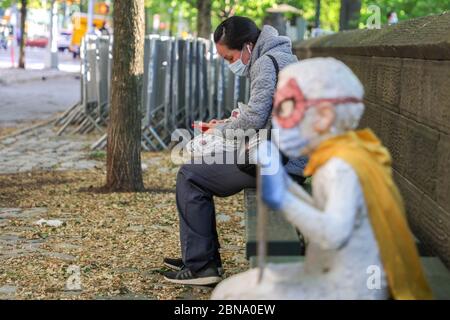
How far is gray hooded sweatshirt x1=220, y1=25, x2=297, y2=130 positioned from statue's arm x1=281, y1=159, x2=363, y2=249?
105 inches

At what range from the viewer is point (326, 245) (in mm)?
2842

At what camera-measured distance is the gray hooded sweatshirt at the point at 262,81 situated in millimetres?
5512

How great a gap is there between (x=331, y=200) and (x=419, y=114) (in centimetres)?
208

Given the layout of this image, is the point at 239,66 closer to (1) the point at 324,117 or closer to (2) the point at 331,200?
(1) the point at 324,117

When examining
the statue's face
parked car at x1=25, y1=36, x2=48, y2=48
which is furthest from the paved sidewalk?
parked car at x1=25, y1=36, x2=48, y2=48

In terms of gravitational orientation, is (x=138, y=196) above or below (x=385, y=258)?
below

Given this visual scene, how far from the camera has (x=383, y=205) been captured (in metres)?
2.92

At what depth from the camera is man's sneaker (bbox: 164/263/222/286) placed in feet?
18.7

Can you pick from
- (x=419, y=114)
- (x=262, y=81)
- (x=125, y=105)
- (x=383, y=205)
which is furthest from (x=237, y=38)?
(x=125, y=105)

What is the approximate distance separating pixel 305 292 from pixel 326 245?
0.20m

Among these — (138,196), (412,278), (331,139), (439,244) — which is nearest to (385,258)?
(412,278)

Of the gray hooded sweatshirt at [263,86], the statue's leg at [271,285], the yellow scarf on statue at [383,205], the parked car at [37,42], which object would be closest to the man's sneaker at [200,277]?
the gray hooded sweatshirt at [263,86]

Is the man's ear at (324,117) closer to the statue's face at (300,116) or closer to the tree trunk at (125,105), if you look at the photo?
the statue's face at (300,116)
